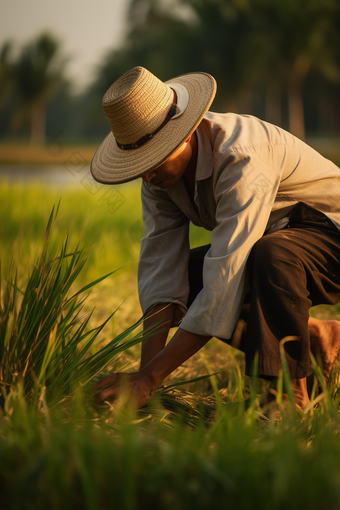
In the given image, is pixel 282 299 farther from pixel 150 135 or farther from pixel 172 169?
pixel 150 135

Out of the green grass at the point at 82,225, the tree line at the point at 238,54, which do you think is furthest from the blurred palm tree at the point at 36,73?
the green grass at the point at 82,225

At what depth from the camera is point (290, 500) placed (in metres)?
0.77

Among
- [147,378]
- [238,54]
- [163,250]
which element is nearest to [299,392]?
[147,378]

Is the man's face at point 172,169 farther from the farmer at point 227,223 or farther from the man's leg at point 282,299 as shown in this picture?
the man's leg at point 282,299

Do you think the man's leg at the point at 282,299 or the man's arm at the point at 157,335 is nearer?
the man's leg at the point at 282,299

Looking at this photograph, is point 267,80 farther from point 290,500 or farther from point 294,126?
point 290,500

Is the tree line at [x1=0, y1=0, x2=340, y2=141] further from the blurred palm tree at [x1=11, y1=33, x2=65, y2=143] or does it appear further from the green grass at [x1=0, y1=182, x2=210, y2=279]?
the green grass at [x1=0, y1=182, x2=210, y2=279]

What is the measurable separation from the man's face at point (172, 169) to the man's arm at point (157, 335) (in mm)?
394

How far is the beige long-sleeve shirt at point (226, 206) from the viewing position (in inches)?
54.1

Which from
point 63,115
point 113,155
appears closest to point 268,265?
point 113,155

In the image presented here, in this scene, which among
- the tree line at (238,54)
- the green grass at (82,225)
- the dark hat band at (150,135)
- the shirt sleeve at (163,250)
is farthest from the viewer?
the tree line at (238,54)

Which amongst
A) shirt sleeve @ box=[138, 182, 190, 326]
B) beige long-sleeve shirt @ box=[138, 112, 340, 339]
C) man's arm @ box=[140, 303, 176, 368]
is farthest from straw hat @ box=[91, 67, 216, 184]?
man's arm @ box=[140, 303, 176, 368]

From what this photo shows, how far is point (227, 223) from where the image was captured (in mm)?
1380

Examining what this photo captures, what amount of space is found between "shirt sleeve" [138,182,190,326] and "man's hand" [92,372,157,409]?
398 millimetres
